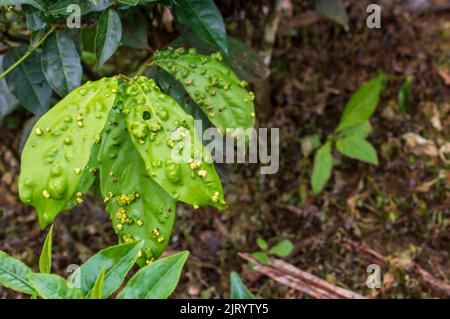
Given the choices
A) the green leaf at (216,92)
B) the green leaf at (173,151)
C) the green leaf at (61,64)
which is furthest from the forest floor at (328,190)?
the green leaf at (173,151)

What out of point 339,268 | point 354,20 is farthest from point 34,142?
point 354,20

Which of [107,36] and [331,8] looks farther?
[331,8]

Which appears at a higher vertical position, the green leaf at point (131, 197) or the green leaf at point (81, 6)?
the green leaf at point (81, 6)

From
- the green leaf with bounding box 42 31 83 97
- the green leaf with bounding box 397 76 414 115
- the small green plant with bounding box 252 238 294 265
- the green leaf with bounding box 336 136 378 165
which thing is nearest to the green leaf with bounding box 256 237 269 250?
the small green plant with bounding box 252 238 294 265

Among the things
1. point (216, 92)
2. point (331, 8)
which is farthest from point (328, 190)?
point (216, 92)

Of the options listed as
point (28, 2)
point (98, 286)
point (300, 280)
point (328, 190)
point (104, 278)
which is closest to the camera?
point (98, 286)

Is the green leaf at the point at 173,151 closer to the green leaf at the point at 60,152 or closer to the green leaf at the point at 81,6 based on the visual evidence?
the green leaf at the point at 60,152

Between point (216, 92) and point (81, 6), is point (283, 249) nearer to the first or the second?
point (216, 92)

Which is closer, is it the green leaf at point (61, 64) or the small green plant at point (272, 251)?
the green leaf at point (61, 64)
